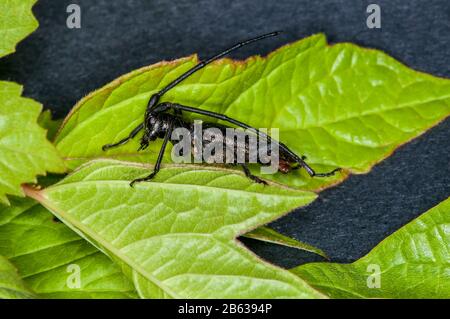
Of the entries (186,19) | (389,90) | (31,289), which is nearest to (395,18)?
(389,90)

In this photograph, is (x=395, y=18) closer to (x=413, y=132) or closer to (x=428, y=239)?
(x=413, y=132)

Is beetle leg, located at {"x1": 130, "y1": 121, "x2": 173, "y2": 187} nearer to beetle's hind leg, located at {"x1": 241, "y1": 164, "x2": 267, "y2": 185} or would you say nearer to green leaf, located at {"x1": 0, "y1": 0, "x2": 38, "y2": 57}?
beetle's hind leg, located at {"x1": 241, "y1": 164, "x2": 267, "y2": 185}

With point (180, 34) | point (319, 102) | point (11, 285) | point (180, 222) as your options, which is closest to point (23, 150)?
point (11, 285)

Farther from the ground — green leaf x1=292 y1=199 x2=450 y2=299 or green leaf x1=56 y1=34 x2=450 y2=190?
green leaf x1=56 y1=34 x2=450 y2=190

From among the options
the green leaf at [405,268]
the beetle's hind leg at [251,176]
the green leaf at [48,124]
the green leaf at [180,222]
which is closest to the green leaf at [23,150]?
the green leaf at [180,222]

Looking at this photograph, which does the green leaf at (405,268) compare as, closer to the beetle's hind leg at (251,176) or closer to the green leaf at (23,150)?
the beetle's hind leg at (251,176)

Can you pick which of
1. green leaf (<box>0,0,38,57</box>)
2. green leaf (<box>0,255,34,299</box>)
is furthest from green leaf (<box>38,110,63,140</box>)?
green leaf (<box>0,255,34,299</box>)
